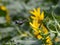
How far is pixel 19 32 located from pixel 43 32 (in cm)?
90

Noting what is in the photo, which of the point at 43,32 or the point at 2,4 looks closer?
the point at 43,32

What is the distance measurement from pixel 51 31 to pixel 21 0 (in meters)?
1.83

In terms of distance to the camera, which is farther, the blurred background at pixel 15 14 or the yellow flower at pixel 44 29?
the blurred background at pixel 15 14

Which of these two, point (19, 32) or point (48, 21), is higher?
point (19, 32)

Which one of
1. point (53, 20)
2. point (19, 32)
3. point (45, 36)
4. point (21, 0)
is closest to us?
point (45, 36)

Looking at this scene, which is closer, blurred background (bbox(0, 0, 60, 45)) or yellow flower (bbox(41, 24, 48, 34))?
yellow flower (bbox(41, 24, 48, 34))

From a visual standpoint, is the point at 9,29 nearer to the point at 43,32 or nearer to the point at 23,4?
the point at 23,4

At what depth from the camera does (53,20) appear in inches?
73.7

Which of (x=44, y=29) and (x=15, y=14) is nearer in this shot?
(x=44, y=29)

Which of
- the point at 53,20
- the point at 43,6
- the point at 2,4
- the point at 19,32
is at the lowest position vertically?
the point at 53,20

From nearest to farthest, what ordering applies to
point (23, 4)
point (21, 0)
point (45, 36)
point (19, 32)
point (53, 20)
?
point (45, 36), point (53, 20), point (19, 32), point (23, 4), point (21, 0)

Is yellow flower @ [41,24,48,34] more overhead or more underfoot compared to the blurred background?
more underfoot

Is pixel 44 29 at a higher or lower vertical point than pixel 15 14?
lower

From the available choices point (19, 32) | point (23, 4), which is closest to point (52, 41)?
point (19, 32)
